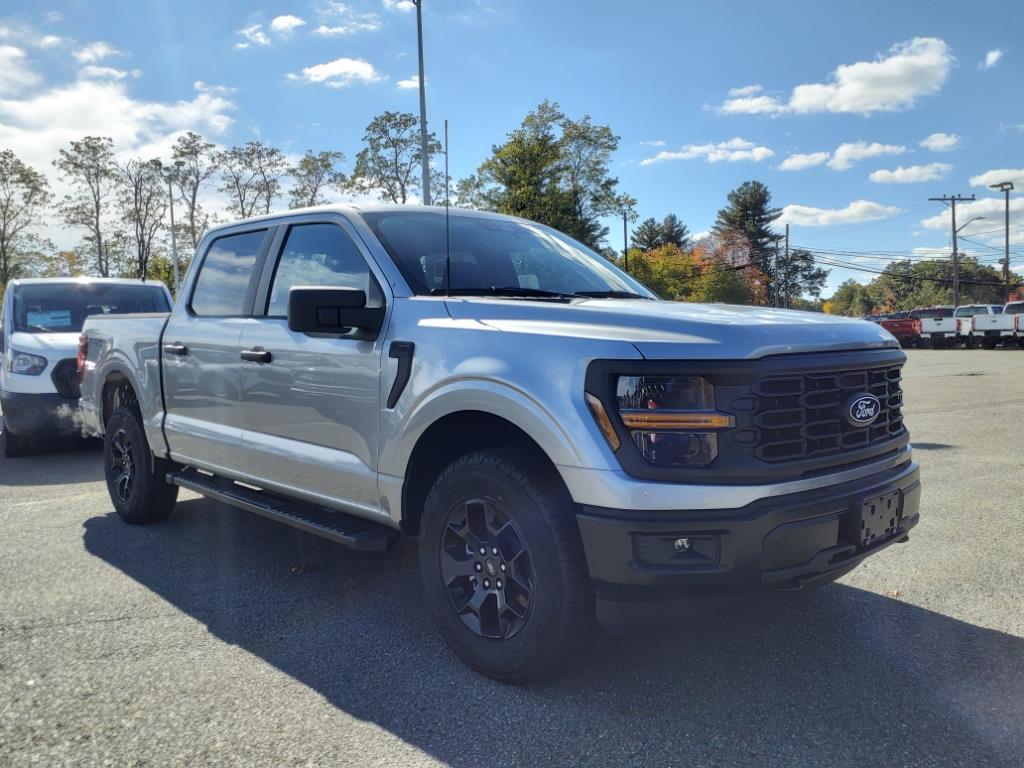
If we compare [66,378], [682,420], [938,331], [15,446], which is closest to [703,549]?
[682,420]

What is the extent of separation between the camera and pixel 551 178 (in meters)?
37.6

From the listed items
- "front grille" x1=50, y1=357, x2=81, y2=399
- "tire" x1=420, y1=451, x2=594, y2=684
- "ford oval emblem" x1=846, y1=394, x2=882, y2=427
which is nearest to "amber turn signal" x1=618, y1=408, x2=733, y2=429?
"tire" x1=420, y1=451, x2=594, y2=684

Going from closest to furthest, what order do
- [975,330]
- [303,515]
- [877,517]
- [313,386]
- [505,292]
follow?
[877,517]
[505,292]
[313,386]
[303,515]
[975,330]

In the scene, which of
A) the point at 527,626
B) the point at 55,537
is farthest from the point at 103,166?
the point at 527,626

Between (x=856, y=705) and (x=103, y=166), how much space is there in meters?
57.2

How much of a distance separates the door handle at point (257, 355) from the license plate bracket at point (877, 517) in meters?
2.75

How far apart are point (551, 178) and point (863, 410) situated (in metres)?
36.1

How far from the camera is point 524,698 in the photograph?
9.39ft

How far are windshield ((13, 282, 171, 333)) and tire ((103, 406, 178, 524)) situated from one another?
12.3 feet

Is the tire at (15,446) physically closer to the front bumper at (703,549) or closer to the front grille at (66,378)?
the front grille at (66,378)

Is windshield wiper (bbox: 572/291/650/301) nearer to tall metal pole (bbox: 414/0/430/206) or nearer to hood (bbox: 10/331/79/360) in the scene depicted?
hood (bbox: 10/331/79/360)

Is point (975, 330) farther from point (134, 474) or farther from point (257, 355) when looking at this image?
point (257, 355)

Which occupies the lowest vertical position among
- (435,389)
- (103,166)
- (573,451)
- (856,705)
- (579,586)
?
(856,705)

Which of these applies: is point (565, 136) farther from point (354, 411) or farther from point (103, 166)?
point (354, 411)
